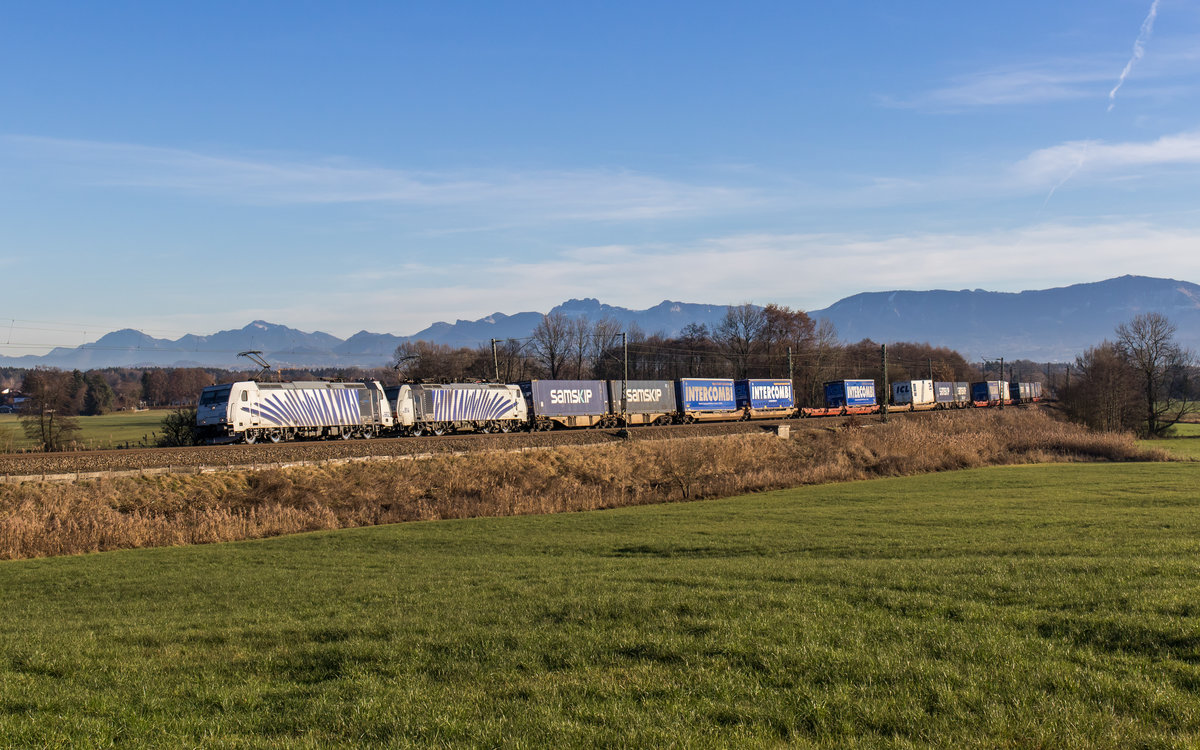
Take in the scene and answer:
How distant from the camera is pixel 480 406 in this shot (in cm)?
5234

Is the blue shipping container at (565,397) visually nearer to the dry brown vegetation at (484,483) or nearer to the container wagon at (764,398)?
the dry brown vegetation at (484,483)

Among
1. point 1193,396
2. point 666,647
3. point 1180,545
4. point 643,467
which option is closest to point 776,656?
point 666,647

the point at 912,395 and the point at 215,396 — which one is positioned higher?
the point at 215,396

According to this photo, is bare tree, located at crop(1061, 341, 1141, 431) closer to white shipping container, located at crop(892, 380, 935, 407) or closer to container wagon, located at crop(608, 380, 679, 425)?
white shipping container, located at crop(892, 380, 935, 407)

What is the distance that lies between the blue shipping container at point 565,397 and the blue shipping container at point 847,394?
107ft

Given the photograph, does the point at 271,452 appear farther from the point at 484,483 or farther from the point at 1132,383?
the point at 1132,383

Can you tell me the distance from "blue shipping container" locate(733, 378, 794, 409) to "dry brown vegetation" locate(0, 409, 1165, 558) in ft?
52.5

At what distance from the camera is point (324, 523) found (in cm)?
2761

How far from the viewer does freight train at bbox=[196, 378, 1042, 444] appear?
A: 39.6 metres

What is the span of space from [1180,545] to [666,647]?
11296 millimetres

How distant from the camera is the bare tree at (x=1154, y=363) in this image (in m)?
84.7

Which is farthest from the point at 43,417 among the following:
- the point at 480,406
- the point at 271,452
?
the point at 271,452

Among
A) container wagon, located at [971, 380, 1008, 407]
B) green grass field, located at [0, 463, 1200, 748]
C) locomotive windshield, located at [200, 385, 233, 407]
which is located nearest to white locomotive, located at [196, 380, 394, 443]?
locomotive windshield, located at [200, 385, 233, 407]

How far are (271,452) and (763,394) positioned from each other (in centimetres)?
4923
